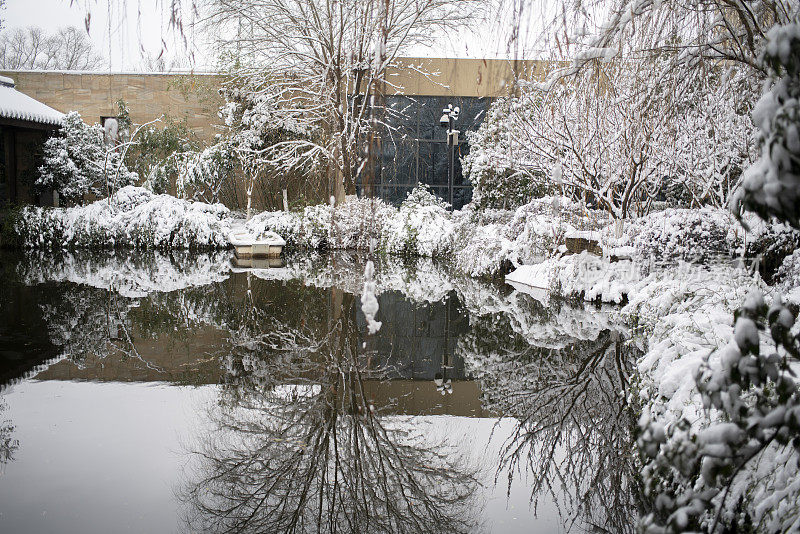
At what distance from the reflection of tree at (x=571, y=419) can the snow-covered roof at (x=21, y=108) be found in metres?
14.7

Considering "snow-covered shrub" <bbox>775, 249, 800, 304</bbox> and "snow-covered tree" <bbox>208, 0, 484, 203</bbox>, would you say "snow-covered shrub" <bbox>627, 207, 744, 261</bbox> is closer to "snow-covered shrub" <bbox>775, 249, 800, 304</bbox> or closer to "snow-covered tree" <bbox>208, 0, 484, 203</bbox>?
"snow-covered shrub" <bbox>775, 249, 800, 304</bbox>

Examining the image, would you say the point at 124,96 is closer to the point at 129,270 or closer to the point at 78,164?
the point at 78,164

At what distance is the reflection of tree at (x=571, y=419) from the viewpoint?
11.1ft

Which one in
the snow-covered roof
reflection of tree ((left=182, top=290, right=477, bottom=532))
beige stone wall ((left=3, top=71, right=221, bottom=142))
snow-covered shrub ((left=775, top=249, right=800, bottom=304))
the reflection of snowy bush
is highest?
beige stone wall ((left=3, top=71, right=221, bottom=142))

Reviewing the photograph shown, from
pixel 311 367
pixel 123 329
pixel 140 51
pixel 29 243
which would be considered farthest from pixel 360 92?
pixel 140 51

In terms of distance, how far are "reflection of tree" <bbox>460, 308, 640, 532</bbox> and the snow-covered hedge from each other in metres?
11.5

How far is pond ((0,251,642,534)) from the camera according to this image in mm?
3166

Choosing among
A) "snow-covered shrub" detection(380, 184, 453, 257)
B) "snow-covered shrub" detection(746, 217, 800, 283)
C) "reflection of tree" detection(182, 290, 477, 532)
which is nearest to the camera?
"reflection of tree" detection(182, 290, 477, 532)

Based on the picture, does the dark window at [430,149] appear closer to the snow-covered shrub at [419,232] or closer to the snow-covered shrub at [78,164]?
the snow-covered shrub at [419,232]

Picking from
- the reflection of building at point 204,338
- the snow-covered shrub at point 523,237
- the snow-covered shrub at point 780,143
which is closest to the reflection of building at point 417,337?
the reflection of building at point 204,338

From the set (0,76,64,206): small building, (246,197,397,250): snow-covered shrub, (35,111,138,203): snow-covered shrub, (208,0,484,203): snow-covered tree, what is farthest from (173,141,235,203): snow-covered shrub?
(0,76,64,206): small building

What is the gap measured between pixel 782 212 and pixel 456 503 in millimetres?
2468

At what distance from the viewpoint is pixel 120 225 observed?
15969mm

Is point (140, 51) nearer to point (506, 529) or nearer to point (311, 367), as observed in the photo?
point (506, 529)
